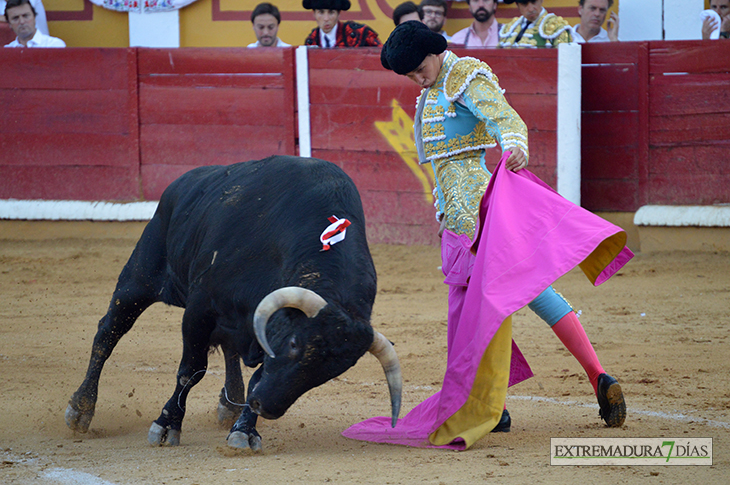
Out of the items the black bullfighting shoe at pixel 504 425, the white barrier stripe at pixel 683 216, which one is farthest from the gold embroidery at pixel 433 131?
the white barrier stripe at pixel 683 216

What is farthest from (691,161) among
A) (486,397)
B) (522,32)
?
(486,397)

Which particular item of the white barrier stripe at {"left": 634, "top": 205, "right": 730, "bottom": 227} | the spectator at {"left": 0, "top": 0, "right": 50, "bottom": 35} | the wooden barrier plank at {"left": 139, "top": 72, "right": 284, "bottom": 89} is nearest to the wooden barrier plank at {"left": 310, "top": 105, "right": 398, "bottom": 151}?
the wooden barrier plank at {"left": 139, "top": 72, "right": 284, "bottom": 89}

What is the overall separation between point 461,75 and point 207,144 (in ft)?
12.9

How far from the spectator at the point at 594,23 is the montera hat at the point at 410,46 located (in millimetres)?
3304

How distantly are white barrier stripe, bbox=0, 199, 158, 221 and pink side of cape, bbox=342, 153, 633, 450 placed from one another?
13.3ft

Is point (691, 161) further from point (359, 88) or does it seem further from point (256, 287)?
point (256, 287)

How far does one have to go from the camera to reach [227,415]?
288 centimetres

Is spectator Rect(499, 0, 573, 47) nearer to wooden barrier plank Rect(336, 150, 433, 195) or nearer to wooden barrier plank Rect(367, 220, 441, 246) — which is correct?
wooden barrier plank Rect(336, 150, 433, 195)

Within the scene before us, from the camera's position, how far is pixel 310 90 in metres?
5.99

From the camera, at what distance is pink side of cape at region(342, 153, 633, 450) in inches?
91.6

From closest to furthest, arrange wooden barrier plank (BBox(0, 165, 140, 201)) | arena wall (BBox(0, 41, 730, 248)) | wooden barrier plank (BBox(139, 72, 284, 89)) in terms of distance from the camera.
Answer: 1. arena wall (BBox(0, 41, 730, 248))
2. wooden barrier plank (BBox(139, 72, 284, 89))
3. wooden barrier plank (BBox(0, 165, 140, 201))

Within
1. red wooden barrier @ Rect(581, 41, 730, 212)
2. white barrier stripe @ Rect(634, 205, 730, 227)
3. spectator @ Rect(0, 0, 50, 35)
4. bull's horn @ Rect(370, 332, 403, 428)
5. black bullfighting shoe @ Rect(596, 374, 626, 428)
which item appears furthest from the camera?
spectator @ Rect(0, 0, 50, 35)

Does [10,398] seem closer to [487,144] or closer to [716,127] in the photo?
[487,144]

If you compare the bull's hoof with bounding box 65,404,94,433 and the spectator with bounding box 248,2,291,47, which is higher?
the spectator with bounding box 248,2,291,47
